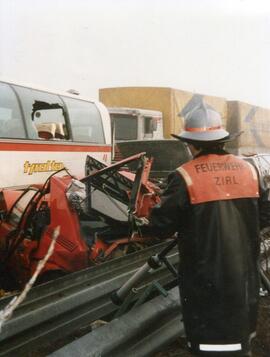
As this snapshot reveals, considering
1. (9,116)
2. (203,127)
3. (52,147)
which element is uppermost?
(203,127)

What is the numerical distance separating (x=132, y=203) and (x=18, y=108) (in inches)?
189

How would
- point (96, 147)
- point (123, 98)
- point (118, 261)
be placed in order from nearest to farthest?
1. point (118, 261)
2. point (96, 147)
3. point (123, 98)

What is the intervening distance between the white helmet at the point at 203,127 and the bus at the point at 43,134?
5286 millimetres

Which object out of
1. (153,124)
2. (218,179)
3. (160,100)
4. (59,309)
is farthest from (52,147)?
(160,100)

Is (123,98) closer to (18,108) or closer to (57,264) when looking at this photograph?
(18,108)

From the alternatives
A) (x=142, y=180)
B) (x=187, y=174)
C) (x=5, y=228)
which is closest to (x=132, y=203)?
(x=142, y=180)

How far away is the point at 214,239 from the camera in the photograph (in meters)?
2.74

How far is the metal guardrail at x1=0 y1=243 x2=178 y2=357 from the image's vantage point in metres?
3.03

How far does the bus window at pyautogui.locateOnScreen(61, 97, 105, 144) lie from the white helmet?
7.86 m

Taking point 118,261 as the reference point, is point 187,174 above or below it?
above

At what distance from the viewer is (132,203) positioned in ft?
17.3

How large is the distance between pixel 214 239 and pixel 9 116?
276 inches

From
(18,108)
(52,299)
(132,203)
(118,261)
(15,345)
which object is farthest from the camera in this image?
(18,108)

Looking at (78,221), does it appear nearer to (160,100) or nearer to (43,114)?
(43,114)
